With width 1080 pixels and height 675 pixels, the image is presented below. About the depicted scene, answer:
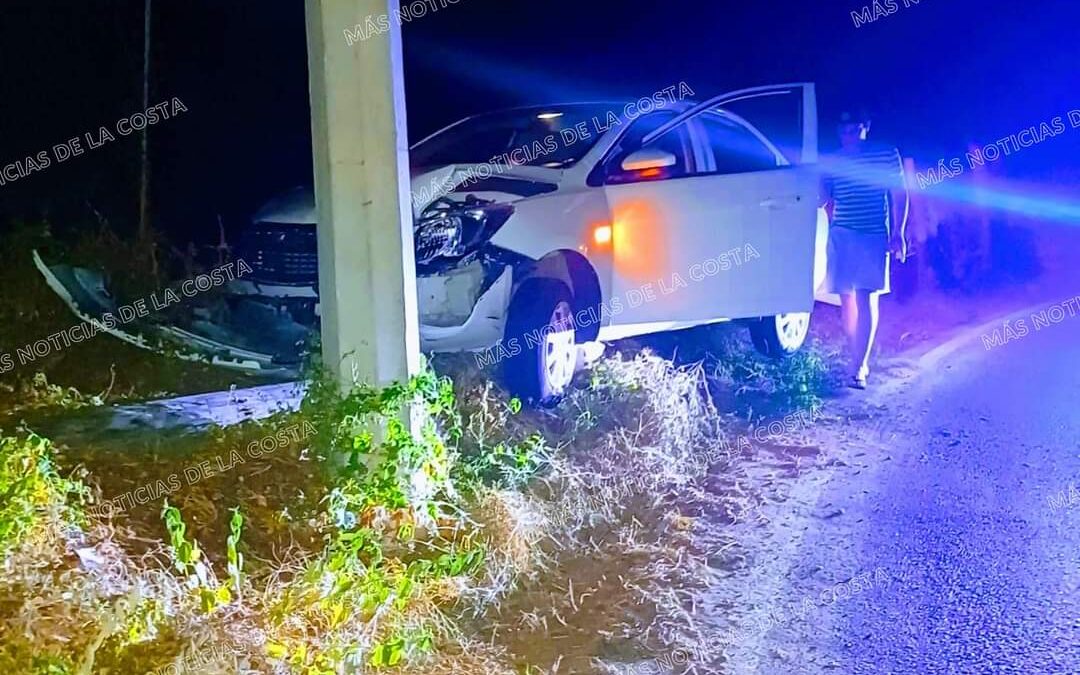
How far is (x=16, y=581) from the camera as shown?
127 inches

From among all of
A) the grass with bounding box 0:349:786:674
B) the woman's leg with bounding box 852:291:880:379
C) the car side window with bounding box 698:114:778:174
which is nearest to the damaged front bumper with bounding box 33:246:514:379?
the grass with bounding box 0:349:786:674

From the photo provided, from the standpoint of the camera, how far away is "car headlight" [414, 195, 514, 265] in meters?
4.98

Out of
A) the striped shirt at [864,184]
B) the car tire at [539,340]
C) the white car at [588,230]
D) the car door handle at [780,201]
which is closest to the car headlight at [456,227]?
the white car at [588,230]

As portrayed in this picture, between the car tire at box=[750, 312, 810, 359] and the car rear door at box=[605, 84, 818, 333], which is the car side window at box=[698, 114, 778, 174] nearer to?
the car rear door at box=[605, 84, 818, 333]

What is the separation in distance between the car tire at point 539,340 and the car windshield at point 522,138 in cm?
81

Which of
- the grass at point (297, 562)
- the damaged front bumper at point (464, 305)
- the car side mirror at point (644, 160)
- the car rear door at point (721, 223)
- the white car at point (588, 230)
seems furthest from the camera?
the car rear door at point (721, 223)

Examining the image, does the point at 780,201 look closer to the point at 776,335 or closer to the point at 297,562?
the point at 776,335

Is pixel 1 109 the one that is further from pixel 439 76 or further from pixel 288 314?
pixel 439 76

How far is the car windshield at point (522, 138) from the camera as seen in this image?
19.0 ft

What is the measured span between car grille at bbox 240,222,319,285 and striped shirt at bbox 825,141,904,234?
11.4 feet

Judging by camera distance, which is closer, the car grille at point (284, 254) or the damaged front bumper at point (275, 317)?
the damaged front bumper at point (275, 317)

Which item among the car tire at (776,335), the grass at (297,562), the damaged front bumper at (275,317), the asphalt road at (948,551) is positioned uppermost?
the damaged front bumper at (275,317)

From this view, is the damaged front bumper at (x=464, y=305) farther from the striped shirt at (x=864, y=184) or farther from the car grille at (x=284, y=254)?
the striped shirt at (x=864, y=184)

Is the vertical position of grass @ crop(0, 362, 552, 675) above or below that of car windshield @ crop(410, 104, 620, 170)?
below
